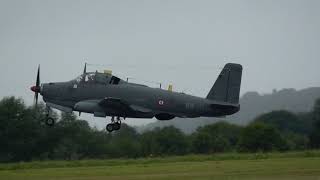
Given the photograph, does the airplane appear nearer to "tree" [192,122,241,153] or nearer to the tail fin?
the tail fin

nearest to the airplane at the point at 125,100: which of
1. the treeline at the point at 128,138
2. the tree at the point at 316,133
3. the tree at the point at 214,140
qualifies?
the tree at the point at 316,133

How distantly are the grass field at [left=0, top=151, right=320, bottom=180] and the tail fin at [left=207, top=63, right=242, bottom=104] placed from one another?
14.5 feet

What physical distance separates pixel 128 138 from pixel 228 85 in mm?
31949

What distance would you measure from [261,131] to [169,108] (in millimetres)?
28662

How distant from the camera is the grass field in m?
39.6

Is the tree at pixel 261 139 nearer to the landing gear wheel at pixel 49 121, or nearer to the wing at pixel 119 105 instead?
the wing at pixel 119 105

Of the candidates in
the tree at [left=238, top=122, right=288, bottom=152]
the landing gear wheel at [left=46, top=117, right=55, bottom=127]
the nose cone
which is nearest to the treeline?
the tree at [left=238, top=122, right=288, bottom=152]

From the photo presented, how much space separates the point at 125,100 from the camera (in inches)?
1895

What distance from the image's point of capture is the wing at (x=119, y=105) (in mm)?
47403

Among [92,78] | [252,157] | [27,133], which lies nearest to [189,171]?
[92,78]

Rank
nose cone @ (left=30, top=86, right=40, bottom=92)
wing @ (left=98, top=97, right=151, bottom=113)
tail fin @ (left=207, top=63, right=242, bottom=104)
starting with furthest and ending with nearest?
1. nose cone @ (left=30, top=86, right=40, bottom=92)
2. tail fin @ (left=207, top=63, right=242, bottom=104)
3. wing @ (left=98, top=97, right=151, bottom=113)

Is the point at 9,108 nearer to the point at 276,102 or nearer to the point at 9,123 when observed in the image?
the point at 9,123

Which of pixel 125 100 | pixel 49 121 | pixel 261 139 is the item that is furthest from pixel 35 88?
pixel 261 139

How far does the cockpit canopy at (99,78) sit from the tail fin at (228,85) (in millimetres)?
6390
